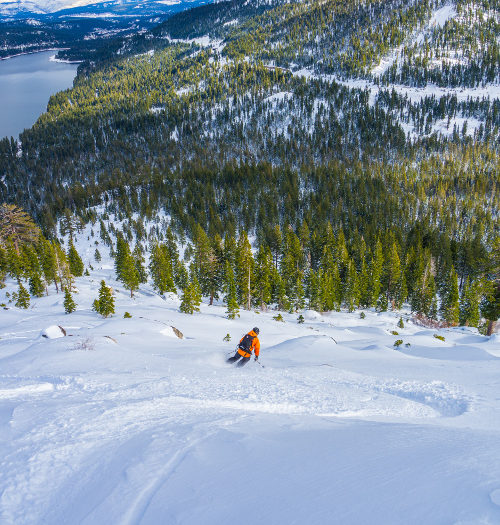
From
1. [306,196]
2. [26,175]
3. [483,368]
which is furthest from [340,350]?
[26,175]

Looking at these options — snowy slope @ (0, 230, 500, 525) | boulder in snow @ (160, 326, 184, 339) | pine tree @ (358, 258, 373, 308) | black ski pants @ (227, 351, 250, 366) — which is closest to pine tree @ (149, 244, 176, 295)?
pine tree @ (358, 258, 373, 308)

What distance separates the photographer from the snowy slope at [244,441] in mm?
3732

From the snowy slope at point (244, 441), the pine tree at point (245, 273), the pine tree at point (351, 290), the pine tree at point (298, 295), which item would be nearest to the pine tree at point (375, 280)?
the pine tree at point (351, 290)

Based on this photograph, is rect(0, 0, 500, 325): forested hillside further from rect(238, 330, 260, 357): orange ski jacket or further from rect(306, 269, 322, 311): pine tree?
rect(238, 330, 260, 357): orange ski jacket

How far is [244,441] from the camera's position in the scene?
18.4ft

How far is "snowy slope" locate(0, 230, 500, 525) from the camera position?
3.73m

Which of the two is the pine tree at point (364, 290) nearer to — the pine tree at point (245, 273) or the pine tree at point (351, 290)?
the pine tree at point (351, 290)

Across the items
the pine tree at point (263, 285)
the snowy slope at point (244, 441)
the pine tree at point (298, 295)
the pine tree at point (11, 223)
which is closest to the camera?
the snowy slope at point (244, 441)

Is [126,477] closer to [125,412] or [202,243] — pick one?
[125,412]

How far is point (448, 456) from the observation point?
4539 millimetres

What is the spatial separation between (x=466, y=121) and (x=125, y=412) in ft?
811

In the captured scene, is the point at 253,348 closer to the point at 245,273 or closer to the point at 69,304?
the point at 69,304

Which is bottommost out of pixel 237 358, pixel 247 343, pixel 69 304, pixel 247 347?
pixel 69 304

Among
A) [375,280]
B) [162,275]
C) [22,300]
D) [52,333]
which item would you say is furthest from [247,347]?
[162,275]
